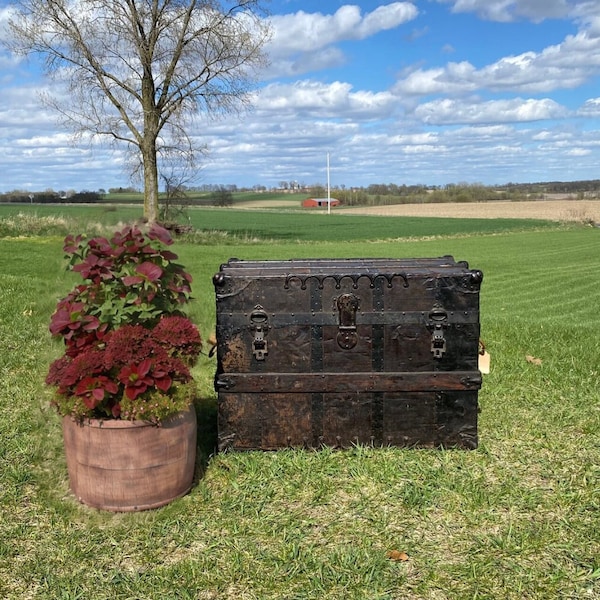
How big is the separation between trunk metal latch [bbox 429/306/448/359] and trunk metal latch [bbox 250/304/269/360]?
3.59 ft

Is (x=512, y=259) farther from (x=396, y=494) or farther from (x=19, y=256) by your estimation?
(x=396, y=494)

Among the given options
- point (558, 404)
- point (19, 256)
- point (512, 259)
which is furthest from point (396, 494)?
point (512, 259)

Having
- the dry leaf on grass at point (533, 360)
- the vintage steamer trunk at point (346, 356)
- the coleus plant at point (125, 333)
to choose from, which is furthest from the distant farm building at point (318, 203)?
the coleus plant at point (125, 333)

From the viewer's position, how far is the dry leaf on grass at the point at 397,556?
130 inches

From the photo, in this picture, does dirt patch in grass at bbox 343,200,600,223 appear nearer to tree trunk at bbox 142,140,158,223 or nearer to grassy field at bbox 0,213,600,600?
tree trunk at bbox 142,140,158,223

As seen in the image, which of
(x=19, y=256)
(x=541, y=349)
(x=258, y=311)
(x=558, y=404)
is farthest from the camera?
(x=19, y=256)

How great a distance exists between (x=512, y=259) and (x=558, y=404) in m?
18.9

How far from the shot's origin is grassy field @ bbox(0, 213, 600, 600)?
312cm

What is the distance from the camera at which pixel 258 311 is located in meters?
4.34

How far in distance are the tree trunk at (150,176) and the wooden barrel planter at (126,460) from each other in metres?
23.9

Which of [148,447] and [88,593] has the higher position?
[148,447]

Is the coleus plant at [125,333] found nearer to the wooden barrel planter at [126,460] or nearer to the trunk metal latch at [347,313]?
the wooden barrel planter at [126,460]

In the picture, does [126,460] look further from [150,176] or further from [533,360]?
[150,176]

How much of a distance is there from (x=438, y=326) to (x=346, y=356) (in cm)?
64
